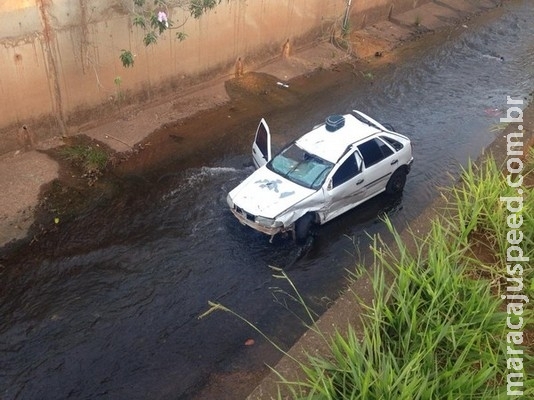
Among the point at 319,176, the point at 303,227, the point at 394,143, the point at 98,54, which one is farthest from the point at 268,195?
the point at 98,54

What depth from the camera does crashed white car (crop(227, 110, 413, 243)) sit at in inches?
335

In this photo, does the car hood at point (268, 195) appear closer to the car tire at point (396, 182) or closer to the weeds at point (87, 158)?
the car tire at point (396, 182)

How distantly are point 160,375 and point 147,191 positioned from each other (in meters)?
4.30

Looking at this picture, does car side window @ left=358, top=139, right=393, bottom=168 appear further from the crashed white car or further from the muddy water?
the muddy water

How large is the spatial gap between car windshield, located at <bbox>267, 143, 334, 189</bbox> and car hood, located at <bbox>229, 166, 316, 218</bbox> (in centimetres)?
14

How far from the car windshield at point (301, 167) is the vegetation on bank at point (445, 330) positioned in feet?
10.5

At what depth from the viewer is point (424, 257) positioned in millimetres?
5570

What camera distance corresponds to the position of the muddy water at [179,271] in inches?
265

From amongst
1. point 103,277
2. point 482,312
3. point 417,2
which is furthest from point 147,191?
point 417,2

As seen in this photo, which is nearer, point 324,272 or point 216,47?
point 324,272

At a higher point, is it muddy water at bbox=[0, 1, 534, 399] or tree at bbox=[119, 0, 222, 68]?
tree at bbox=[119, 0, 222, 68]

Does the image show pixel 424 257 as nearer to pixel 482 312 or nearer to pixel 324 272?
pixel 482 312

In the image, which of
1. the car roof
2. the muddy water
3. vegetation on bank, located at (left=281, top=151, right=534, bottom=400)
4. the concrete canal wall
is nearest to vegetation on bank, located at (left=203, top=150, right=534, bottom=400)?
vegetation on bank, located at (left=281, top=151, right=534, bottom=400)

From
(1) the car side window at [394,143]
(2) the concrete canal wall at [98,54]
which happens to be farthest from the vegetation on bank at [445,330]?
(2) the concrete canal wall at [98,54]
